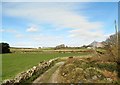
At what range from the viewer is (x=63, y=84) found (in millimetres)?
28906

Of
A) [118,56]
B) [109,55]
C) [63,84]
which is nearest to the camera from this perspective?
[63,84]

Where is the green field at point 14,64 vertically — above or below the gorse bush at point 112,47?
below

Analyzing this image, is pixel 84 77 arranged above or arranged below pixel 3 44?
below

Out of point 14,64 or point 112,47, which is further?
point 112,47

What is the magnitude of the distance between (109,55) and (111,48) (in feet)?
11.4

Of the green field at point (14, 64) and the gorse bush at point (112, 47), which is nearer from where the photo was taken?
the green field at point (14, 64)

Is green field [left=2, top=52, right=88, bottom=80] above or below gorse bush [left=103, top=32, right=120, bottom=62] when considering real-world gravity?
below

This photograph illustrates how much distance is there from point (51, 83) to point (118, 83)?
24.6ft

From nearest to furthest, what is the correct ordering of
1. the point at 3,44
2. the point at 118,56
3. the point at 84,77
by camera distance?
the point at 84,77 → the point at 118,56 → the point at 3,44

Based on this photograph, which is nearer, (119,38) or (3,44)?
(119,38)

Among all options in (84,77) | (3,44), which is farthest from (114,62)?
(3,44)

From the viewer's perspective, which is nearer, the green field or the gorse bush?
the green field

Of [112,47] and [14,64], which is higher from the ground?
[112,47]

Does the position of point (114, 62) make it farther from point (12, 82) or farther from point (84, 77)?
point (12, 82)
